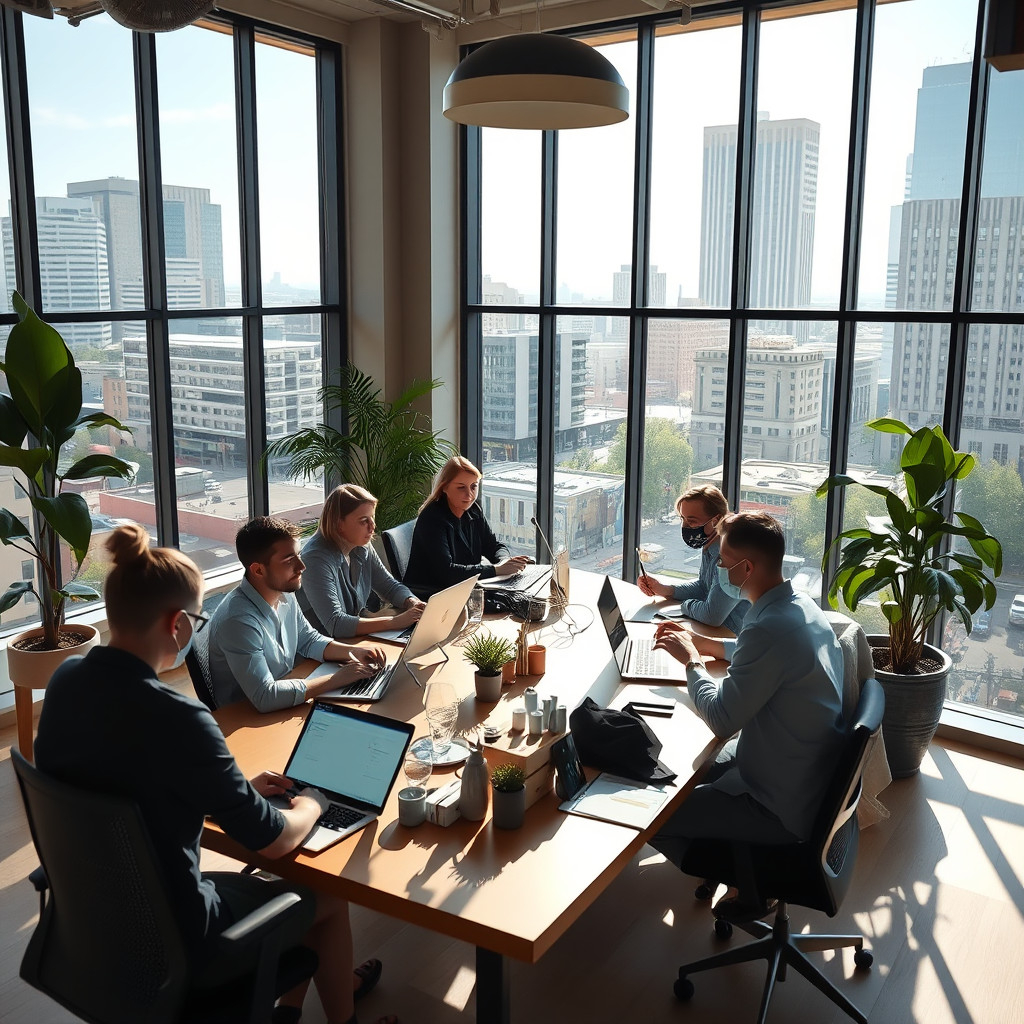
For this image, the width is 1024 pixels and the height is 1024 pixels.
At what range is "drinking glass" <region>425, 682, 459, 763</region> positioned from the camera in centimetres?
284

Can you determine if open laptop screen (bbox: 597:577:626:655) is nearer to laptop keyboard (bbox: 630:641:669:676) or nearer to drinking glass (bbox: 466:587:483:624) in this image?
laptop keyboard (bbox: 630:641:669:676)

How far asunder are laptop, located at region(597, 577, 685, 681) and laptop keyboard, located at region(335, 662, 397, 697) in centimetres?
77

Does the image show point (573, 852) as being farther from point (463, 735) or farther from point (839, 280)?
point (839, 280)

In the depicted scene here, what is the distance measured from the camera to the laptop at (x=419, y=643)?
3332mm

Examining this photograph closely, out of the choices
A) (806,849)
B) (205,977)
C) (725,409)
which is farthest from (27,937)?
(725,409)

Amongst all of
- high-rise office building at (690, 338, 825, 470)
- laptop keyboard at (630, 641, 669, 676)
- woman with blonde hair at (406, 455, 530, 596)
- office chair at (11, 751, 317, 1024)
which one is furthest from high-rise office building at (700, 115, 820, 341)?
office chair at (11, 751, 317, 1024)

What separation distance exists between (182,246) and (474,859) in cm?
429

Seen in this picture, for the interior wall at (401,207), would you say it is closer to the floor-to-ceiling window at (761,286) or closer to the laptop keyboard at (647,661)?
the floor-to-ceiling window at (761,286)

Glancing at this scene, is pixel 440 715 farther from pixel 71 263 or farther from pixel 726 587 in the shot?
pixel 71 263

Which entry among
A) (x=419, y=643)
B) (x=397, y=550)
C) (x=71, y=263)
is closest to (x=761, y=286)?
(x=397, y=550)

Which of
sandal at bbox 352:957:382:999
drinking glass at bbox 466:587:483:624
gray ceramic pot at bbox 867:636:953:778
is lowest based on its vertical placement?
sandal at bbox 352:957:382:999

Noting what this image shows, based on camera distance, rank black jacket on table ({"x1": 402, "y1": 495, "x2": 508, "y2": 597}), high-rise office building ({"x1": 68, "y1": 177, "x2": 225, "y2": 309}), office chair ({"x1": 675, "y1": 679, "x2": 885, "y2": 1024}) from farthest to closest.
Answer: high-rise office building ({"x1": 68, "y1": 177, "x2": 225, "y2": 309}) < black jacket on table ({"x1": 402, "y1": 495, "x2": 508, "y2": 597}) < office chair ({"x1": 675, "y1": 679, "x2": 885, "y2": 1024})

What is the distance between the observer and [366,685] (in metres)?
3.40

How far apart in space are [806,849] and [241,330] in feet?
14.6
